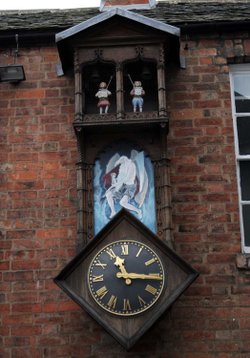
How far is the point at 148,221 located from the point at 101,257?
0.76m

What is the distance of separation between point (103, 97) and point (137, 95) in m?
0.35

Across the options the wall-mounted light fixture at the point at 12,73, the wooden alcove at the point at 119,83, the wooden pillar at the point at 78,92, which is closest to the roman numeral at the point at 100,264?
the wooden alcove at the point at 119,83

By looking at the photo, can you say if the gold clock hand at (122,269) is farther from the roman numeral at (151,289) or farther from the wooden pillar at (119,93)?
the wooden pillar at (119,93)

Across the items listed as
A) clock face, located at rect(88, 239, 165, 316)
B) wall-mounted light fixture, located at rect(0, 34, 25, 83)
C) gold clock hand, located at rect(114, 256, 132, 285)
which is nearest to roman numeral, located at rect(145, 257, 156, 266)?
clock face, located at rect(88, 239, 165, 316)

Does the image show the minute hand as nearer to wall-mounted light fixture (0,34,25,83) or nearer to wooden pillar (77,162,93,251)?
wooden pillar (77,162,93,251)

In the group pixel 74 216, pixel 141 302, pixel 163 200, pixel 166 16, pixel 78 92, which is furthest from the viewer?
pixel 166 16

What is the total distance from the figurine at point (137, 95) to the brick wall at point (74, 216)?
0.41 meters

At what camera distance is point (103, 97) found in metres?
7.84

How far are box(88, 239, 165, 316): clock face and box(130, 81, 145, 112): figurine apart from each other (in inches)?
61.4

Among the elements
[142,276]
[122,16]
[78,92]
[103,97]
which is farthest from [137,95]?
[142,276]

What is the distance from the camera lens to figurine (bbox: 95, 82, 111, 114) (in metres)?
7.80

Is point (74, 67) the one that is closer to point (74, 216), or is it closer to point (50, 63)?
point (50, 63)

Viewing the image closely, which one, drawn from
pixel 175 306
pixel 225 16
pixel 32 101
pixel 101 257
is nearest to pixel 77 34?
pixel 32 101

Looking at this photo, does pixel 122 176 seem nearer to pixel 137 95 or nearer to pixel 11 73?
pixel 137 95
